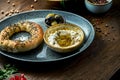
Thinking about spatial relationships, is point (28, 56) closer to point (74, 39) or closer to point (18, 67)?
point (18, 67)

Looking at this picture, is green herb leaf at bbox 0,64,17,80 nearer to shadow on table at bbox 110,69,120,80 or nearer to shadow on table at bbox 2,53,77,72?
shadow on table at bbox 2,53,77,72

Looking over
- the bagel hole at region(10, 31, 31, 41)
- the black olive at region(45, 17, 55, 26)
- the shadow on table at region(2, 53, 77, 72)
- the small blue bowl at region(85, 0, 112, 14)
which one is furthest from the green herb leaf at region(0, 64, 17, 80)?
the small blue bowl at region(85, 0, 112, 14)

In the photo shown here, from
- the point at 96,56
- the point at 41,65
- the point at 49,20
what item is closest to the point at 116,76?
the point at 96,56

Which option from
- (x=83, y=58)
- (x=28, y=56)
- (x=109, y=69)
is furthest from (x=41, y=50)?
(x=109, y=69)

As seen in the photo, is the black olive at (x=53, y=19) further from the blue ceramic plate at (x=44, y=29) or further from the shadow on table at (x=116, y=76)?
the shadow on table at (x=116, y=76)

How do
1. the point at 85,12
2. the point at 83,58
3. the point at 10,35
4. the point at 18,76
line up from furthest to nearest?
the point at 85,12
the point at 10,35
the point at 83,58
the point at 18,76

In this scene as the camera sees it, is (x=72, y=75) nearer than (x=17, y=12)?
Yes
